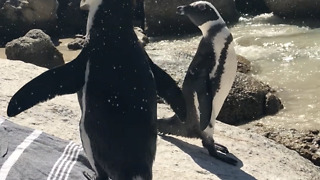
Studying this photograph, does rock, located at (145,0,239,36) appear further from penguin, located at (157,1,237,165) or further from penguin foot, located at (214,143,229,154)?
penguin foot, located at (214,143,229,154)

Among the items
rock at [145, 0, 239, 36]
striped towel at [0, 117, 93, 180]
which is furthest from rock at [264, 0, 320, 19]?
striped towel at [0, 117, 93, 180]

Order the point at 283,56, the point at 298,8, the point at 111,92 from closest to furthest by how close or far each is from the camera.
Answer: the point at 111,92 < the point at 283,56 < the point at 298,8

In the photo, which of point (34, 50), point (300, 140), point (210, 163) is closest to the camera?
point (210, 163)

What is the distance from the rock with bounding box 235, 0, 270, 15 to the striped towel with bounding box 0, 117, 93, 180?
29.5 feet

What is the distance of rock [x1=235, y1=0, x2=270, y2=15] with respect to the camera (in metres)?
12.4

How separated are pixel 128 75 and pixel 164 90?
40cm

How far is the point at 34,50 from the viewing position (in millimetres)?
7738

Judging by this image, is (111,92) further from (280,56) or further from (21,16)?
(21,16)

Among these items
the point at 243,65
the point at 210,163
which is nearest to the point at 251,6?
the point at 243,65

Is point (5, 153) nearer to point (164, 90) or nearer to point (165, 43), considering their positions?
point (164, 90)

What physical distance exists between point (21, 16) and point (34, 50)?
268 cm

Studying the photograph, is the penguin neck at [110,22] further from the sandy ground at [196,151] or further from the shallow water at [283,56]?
the shallow water at [283,56]

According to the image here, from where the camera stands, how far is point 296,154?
4.87 meters

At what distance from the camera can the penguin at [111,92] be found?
292cm
